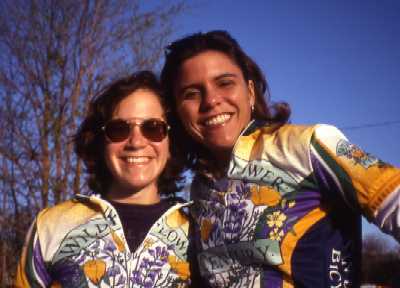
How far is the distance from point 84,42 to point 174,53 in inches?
119

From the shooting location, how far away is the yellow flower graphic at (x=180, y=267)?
8.57 feet

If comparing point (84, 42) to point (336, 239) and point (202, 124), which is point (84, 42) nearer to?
point (202, 124)

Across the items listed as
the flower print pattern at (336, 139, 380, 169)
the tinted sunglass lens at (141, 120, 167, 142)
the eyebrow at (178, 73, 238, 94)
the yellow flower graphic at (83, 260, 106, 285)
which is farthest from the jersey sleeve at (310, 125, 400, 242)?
the yellow flower graphic at (83, 260, 106, 285)

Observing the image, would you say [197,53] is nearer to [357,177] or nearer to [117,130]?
[117,130]

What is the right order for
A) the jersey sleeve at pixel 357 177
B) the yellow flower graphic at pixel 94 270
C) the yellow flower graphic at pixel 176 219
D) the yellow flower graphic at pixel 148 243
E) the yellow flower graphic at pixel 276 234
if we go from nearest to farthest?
the jersey sleeve at pixel 357 177 < the yellow flower graphic at pixel 276 234 < the yellow flower graphic at pixel 94 270 < the yellow flower graphic at pixel 148 243 < the yellow flower graphic at pixel 176 219

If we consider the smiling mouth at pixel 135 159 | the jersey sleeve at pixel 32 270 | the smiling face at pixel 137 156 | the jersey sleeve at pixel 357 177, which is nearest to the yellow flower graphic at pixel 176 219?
the smiling face at pixel 137 156

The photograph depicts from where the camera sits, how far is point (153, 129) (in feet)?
9.56

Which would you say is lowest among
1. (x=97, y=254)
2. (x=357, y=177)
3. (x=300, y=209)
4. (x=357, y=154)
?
(x=97, y=254)

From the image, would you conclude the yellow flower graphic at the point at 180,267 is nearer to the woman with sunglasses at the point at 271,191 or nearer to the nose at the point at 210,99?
the woman with sunglasses at the point at 271,191

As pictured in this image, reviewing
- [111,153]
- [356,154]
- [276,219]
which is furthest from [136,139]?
[356,154]

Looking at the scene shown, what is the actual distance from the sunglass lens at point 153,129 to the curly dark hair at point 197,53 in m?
0.17

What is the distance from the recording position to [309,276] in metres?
2.03

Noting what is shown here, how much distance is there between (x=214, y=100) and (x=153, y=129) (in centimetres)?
53

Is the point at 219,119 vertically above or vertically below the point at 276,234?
above
